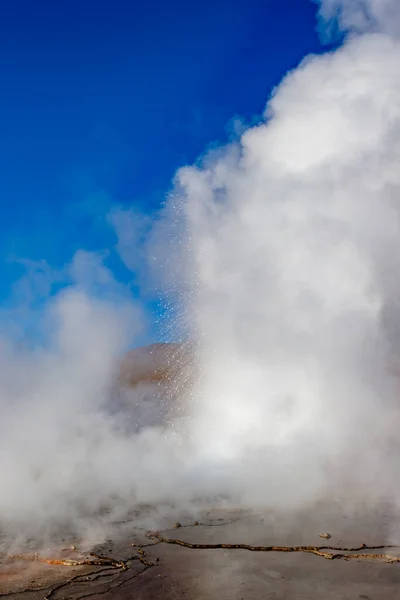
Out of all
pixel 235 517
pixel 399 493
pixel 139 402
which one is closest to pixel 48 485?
pixel 235 517

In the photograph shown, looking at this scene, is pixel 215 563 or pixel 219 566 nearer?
pixel 219 566

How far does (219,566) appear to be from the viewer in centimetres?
567

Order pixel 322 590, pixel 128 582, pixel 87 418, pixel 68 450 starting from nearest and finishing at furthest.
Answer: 1. pixel 322 590
2. pixel 128 582
3. pixel 68 450
4. pixel 87 418

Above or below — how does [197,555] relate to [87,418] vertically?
below

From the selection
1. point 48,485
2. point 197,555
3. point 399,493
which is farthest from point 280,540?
point 48,485

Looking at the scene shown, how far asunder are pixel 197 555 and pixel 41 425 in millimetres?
5938

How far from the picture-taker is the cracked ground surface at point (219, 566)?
5.00m

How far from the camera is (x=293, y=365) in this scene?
12.1 metres

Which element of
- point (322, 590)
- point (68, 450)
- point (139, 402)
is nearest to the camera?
point (322, 590)

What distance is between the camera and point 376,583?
16.6 feet

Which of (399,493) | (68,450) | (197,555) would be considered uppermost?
(68,450)

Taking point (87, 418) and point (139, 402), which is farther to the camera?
point (139, 402)

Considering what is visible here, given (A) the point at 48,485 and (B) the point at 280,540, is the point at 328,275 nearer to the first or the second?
(B) the point at 280,540

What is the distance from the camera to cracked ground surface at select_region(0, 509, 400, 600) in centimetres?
500
